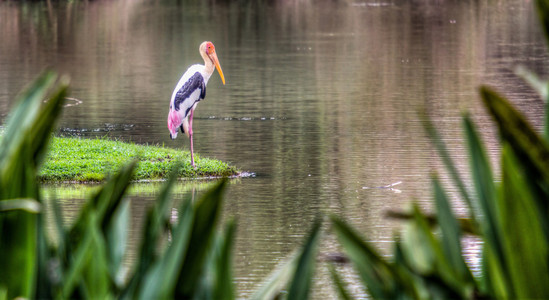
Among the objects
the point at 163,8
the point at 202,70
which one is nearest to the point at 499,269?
the point at 202,70

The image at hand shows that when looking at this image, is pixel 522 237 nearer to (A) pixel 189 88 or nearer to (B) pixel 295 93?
(A) pixel 189 88

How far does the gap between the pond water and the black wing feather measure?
77 centimetres

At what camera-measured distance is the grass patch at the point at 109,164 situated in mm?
11344

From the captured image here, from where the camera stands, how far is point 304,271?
165 centimetres

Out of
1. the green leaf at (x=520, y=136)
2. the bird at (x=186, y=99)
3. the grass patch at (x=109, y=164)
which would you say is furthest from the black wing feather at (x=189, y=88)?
the green leaf at (x=520, y=136)

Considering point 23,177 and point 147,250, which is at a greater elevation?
point 23,177

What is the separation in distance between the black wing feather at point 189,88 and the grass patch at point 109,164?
0.93 meters

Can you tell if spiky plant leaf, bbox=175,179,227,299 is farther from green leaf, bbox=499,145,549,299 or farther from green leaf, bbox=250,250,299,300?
green leaf, bbox=499,145,549,299

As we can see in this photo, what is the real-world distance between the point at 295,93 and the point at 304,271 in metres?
19.9

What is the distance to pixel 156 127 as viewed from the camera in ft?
54.7

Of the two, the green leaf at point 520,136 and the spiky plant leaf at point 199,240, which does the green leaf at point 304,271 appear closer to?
the spiky plant leaf at point 199,240

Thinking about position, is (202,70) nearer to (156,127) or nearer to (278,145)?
(278,145)

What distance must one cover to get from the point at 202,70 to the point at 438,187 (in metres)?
12.4

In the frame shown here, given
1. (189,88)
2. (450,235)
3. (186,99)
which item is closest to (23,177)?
(450,235)
